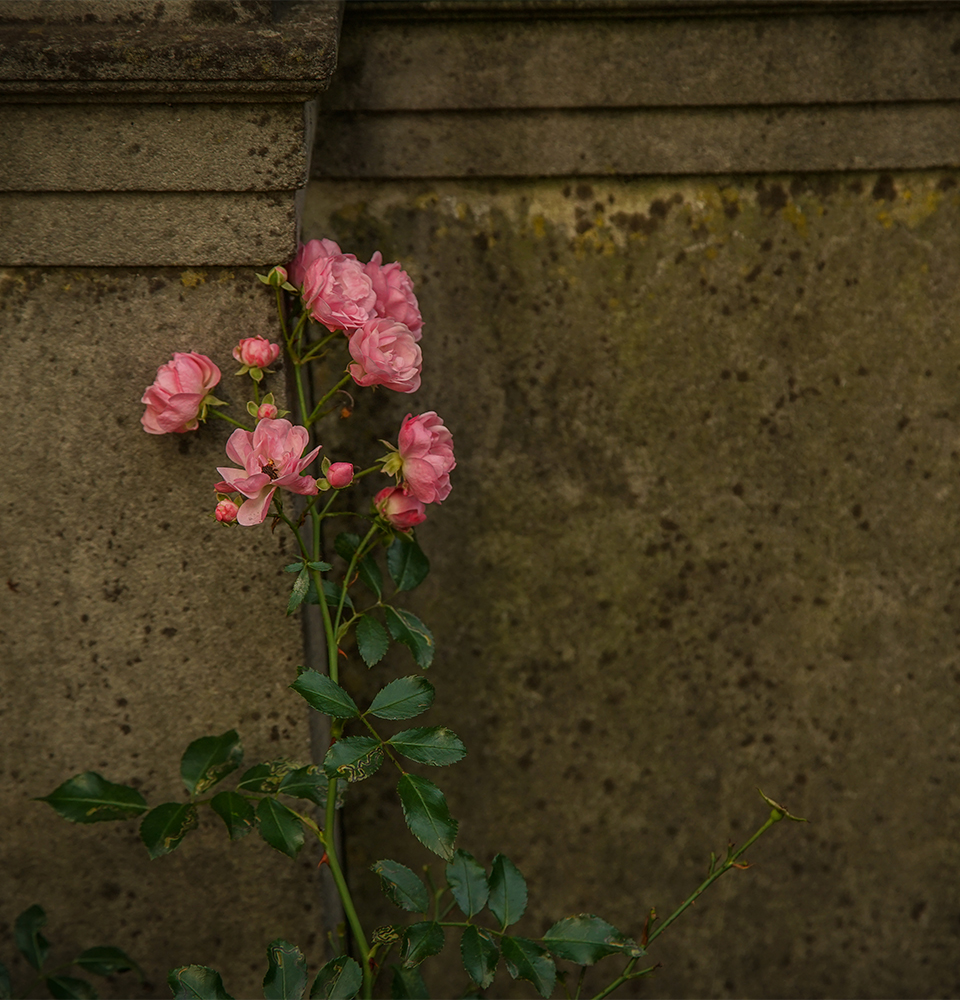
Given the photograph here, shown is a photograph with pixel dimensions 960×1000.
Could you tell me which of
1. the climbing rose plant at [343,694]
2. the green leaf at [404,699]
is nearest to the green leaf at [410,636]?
the climbing rose plant at [343,694]

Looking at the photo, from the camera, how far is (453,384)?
1.54 meters

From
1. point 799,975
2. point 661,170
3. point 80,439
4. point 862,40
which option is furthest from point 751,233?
point 799,975

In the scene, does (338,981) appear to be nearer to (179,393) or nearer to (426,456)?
(426,456)

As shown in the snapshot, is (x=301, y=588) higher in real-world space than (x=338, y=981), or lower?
higher

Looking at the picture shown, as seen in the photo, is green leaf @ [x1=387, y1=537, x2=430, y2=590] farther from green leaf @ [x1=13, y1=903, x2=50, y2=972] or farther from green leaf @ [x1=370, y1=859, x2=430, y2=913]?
green leaf @ [x1=13, y1=903, x2=50, y2=972]

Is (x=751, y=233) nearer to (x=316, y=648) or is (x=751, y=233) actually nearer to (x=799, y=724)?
(x=799, y=724)

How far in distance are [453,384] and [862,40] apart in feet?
3.25

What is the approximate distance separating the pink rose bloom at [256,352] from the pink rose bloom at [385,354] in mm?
133

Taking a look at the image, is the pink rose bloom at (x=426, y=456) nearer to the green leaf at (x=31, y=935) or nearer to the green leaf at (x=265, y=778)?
the green leaf at (x=265, y=778)

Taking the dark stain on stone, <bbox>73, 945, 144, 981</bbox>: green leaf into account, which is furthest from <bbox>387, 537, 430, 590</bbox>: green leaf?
the dark stain on stone

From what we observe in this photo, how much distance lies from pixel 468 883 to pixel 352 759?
352mm

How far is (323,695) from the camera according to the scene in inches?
43.1

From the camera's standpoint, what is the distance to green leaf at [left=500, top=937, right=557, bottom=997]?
45.9 inches

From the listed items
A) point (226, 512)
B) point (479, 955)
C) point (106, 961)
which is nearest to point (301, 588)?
point (226, 512)
